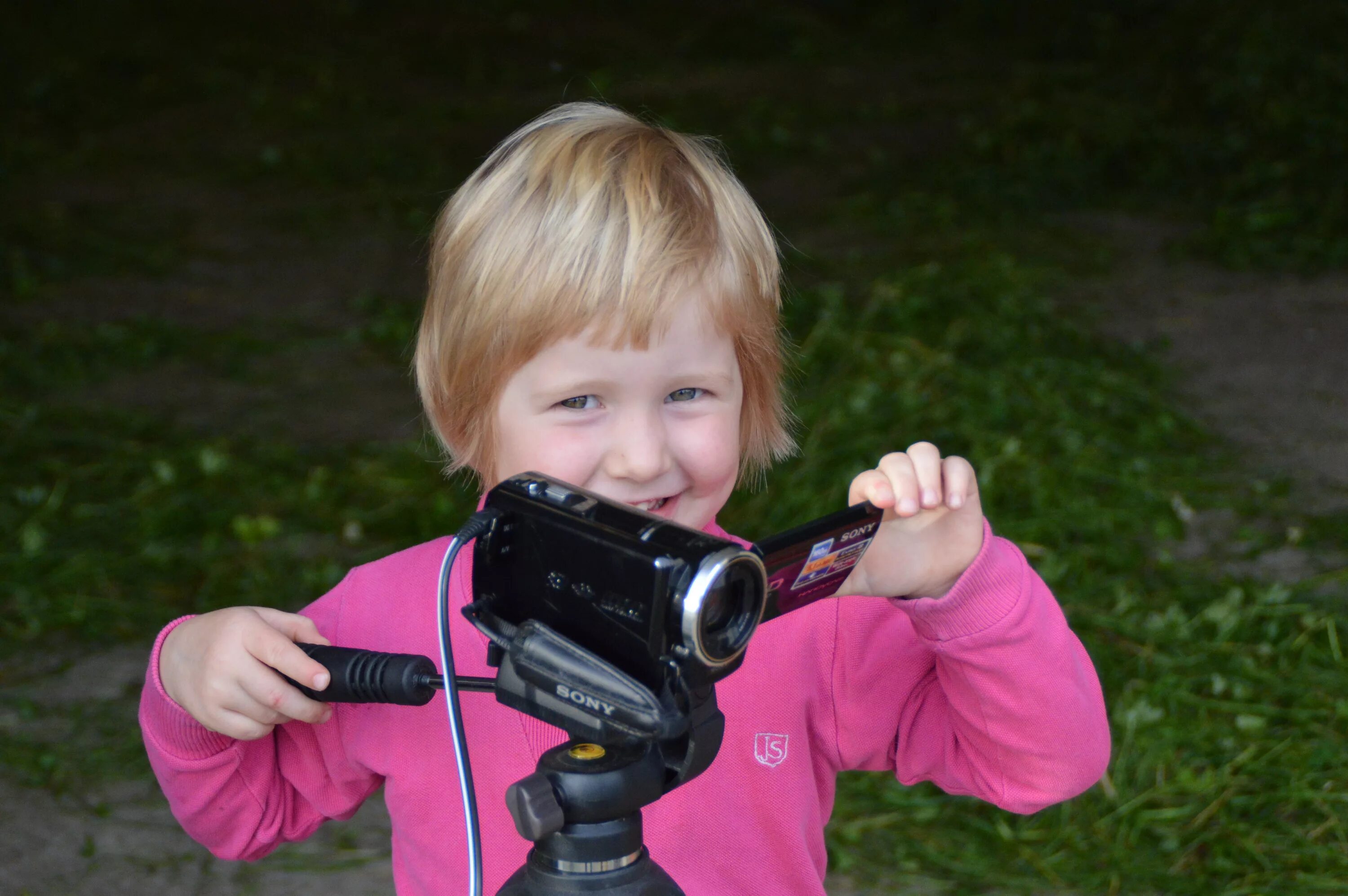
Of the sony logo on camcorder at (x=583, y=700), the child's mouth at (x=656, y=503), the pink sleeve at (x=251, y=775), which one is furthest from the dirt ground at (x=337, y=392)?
the sony logo on camcorder at (x=583, y=700)

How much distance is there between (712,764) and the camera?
1.42 meters

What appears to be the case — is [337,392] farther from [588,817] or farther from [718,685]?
[588,817]

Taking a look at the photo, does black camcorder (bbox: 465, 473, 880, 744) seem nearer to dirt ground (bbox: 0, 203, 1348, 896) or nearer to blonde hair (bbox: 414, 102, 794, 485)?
blonde hair (bbox: 414, 102, 794, 485)

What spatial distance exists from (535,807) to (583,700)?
0.26ft

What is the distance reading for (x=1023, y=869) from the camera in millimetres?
2658

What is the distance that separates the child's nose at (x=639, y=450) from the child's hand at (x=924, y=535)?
0.68ft

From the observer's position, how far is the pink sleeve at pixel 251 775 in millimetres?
1385

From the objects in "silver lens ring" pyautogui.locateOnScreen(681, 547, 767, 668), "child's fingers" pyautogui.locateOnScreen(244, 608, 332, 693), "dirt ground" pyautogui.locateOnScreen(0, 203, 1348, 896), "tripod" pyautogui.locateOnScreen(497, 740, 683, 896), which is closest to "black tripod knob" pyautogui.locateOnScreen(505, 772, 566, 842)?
"tripod" pyautogui.locateOnScreen(497, 740, 683, 896)

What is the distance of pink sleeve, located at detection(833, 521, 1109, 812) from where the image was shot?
1245 mm

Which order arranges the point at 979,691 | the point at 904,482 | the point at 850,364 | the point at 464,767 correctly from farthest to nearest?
the point at 850,364 < the point at 979,691 < the point at 904,482 < the point at 464,767

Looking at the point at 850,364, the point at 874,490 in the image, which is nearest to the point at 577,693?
the point at 874,490

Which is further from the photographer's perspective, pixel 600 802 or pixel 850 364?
pixel 850 364

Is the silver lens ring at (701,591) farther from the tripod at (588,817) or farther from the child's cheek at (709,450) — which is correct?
the child's cheek at (709,450)

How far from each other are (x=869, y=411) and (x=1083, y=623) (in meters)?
1.13
